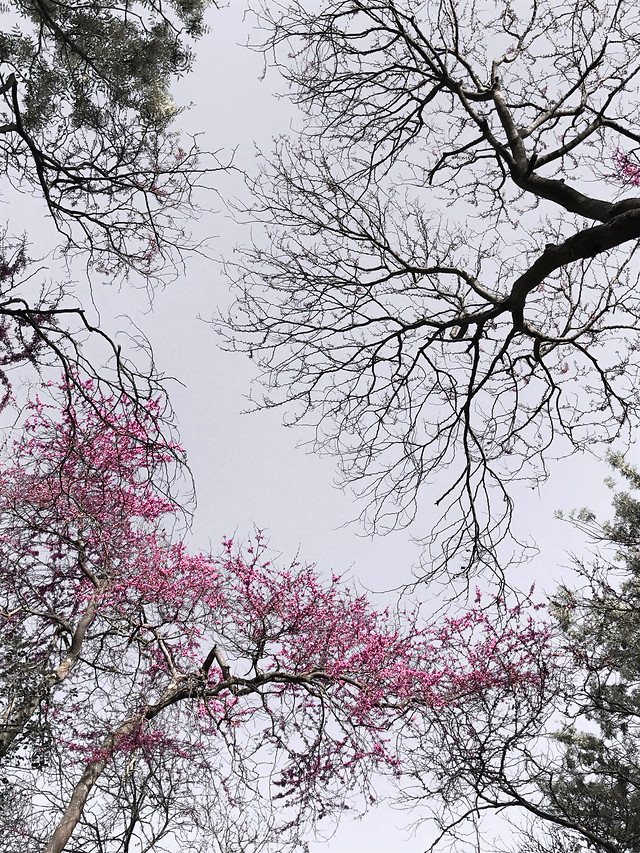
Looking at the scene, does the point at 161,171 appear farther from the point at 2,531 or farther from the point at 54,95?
the point at 2,531

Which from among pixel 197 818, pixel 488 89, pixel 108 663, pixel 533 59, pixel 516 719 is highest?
pixel 533 59

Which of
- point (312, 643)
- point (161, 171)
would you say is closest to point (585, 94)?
point (161, 171)

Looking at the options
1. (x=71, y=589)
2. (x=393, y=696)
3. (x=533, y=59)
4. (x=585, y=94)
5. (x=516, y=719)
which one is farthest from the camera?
(x=71, y=589)

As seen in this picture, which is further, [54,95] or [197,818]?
[197,818]

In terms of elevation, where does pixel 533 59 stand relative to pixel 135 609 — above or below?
above

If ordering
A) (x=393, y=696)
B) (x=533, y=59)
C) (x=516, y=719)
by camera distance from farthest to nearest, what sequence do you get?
(x=393, y=696) < (x=516, y=719) < (x=533, y=59)

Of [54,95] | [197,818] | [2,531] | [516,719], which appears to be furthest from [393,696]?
[54,95]

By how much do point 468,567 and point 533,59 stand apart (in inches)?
Answer: 178

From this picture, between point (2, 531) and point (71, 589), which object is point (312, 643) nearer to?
point (71, 589)

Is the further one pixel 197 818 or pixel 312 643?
pixel 197 818

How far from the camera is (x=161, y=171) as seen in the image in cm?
395

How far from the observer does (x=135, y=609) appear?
29.5ft

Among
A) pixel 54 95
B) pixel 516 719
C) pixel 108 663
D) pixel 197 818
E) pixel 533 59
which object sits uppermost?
pixel 533 59

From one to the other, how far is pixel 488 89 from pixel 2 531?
8.66 metres
